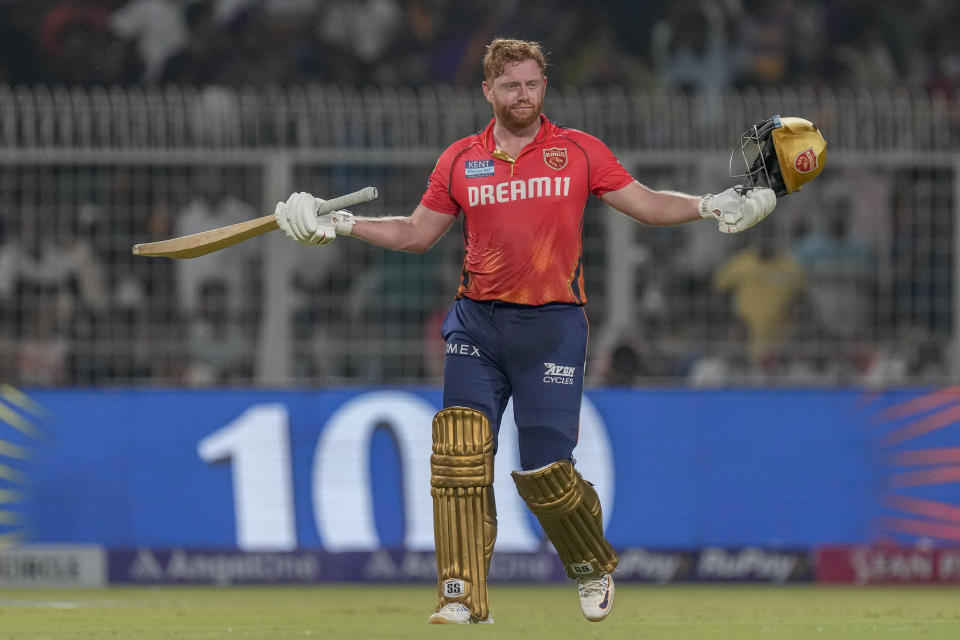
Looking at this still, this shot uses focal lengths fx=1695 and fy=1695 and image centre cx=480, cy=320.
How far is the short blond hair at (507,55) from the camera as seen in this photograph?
688 cm

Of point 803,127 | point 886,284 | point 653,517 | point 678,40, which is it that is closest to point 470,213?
point 803,127

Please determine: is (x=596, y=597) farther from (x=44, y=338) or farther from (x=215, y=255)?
(x=44, y=338)

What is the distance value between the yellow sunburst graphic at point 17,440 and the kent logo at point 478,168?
531 centimetres

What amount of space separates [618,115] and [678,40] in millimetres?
4744

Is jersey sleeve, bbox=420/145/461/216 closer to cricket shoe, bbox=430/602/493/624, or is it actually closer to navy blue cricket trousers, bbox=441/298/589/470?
navy blue cricket trousers, bbox=441/298/589/470

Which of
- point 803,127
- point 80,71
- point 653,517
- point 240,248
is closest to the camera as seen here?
point 803,127

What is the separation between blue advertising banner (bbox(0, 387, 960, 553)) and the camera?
11.2 metres

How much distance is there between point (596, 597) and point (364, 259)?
501 centimetres

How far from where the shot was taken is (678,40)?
16219 millimetres

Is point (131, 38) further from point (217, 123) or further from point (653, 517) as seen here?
point (653, 517)

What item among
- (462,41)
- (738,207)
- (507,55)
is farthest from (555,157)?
(462,41)

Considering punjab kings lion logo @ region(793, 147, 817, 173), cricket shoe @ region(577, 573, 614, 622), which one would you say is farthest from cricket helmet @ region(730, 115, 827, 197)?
cricket shoe @ region(577, 573, 614, 622)

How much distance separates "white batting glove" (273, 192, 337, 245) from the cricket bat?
0.07 m

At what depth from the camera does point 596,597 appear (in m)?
7.32
